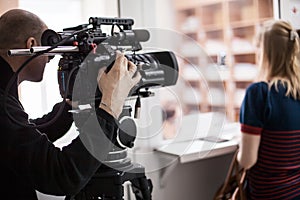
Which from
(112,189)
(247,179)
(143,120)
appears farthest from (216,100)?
(247,179)

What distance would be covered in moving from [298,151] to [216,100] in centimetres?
65

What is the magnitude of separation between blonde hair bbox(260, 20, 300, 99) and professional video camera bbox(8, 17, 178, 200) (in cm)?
80

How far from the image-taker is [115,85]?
103cm

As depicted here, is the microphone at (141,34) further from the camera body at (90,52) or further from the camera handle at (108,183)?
the camera handle at (108,183)

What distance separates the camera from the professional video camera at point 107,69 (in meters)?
1.04

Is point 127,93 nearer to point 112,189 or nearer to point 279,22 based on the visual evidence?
point 112,189

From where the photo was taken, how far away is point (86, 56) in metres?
1.04

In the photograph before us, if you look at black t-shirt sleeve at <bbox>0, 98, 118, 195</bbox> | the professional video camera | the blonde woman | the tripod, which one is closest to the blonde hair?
the blonde woman

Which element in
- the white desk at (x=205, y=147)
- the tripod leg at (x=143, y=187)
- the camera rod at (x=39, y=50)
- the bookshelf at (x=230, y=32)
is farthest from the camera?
the bookshelf at (x=230, y=32)

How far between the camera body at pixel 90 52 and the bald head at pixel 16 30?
101 mm

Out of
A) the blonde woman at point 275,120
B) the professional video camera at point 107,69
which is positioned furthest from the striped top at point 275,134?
the professional video camera at point 107,69

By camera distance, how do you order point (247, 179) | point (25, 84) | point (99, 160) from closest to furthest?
1. point (99, 160)
2. point (25, 84)
3. point (247, 179)

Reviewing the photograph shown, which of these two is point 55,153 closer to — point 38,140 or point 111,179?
point 38,140

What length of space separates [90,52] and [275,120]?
3.42ft
